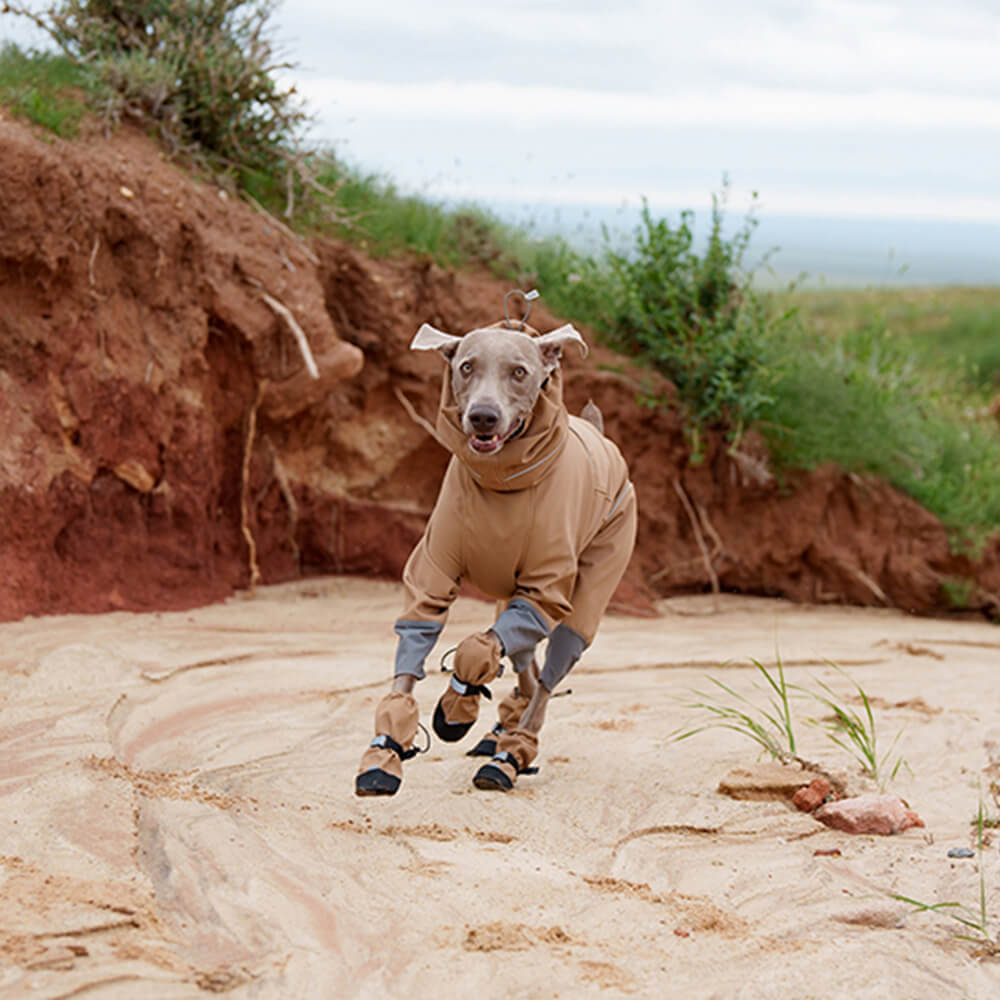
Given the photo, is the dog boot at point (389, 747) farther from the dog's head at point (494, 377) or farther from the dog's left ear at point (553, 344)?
the dog's left ear at point (553, 344)

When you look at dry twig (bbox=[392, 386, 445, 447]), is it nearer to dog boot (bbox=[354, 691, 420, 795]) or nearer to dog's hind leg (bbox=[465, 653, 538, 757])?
dog's hind leg (bbox=[465, 653, 538, 757])

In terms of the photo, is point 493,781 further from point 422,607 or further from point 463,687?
point 422,607

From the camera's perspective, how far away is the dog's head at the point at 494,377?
429 centimetres

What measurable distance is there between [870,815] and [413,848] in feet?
5.56

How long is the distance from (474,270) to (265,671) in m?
5.26

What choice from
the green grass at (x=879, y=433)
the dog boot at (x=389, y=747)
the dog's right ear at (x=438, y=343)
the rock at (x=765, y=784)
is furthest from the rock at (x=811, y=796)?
the green grass at (x=879, y=433)

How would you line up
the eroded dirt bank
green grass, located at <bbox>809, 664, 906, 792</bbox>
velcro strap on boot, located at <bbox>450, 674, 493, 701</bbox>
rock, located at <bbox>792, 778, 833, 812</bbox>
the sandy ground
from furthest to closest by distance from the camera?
the eroded dirt bank < green grass, located at <bbox>809, 664, 906, 792</bbox> < rock, located at <bbox>792, 778, 833, 812</bbox> < velcro strap on boot, located at <bbox>450, 674, 493, 701</bbox> < the sandy ground

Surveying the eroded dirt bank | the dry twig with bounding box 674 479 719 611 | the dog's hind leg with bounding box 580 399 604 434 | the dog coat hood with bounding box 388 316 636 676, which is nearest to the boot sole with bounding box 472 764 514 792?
the dog coat hood with bounding box 388 316 636 676

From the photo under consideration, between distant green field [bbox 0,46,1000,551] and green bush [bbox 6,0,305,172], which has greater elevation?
green bush [bbox 6,0,305,172]

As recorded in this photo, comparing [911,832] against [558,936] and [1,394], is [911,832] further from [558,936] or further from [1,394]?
[1,394]

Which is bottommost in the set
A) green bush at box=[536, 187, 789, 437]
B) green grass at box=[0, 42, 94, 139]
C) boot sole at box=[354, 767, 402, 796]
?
boot sole at box=[354, 767, 402, 796]

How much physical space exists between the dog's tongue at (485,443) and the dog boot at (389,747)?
3.08 ft

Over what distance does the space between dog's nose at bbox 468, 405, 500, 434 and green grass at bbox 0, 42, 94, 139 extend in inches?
199

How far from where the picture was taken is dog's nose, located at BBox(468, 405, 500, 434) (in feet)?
14.0
